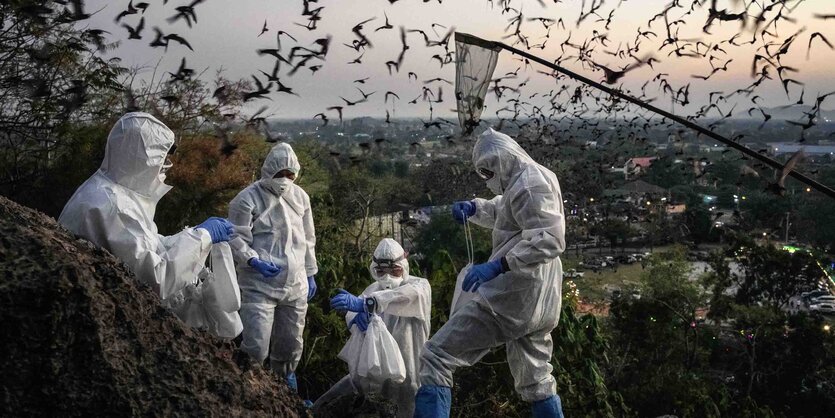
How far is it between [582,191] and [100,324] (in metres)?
29.4

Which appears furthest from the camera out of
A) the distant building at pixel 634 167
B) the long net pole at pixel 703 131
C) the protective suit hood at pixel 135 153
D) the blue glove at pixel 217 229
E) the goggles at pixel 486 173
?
the distant building at pixel 634 167

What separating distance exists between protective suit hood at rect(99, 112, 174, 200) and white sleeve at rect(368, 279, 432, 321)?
179 cm

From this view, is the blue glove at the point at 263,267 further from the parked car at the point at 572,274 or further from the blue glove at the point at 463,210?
the parked car at the point at 572,274

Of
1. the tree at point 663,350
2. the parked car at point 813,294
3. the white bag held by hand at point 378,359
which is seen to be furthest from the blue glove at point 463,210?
the parked car at point 813,294

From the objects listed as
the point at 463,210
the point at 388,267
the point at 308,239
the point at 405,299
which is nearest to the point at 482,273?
the point at 463,210

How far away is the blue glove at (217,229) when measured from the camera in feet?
12.8

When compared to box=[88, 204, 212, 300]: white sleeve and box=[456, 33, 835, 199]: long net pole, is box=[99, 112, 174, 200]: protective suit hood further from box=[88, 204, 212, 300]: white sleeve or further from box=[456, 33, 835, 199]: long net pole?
box=[456, 33, 835, 199]: long net pole

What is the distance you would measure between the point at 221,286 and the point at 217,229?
0.29 metres

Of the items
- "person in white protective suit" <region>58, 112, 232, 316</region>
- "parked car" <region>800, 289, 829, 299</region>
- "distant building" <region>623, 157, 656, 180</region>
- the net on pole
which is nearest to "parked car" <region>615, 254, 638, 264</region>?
"parked car" <region>800, 289, 829, 299</region>

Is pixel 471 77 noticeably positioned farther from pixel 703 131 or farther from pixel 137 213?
pixel 137 213

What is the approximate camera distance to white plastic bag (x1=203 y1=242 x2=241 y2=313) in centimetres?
379

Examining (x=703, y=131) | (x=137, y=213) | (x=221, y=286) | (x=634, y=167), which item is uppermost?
(x=703, y=131)

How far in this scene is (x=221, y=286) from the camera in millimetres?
3840

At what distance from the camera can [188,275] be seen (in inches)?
137
